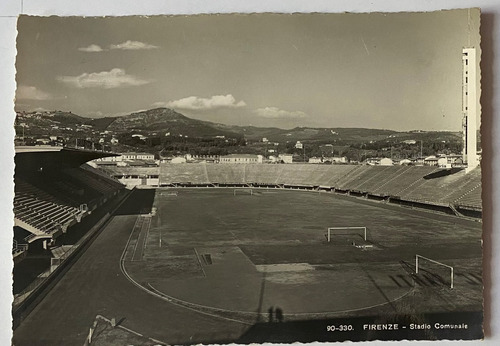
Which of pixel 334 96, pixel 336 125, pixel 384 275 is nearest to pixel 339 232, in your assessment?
pixel 384 275

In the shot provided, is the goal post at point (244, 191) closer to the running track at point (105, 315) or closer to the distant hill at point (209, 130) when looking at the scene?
the distant hill at point (209, 130)

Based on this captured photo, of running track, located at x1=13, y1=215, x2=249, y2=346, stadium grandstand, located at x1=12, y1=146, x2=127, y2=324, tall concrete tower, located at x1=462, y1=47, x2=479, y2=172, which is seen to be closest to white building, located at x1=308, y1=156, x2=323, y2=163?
tall concrete tower, located at x1=462, y1=47, x2=479, y2=172

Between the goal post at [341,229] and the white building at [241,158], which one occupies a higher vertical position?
the white building at [241,158]

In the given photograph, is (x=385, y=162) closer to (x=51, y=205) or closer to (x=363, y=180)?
(x=363, y=180)

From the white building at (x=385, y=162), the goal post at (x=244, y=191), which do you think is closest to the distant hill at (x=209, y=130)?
the white building at (x=385, y=162)

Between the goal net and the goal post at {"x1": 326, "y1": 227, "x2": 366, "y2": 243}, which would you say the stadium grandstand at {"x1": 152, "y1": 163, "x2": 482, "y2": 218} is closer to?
the goal net

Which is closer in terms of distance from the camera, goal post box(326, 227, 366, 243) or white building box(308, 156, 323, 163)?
goal post box(326, 227, 366, 243)
